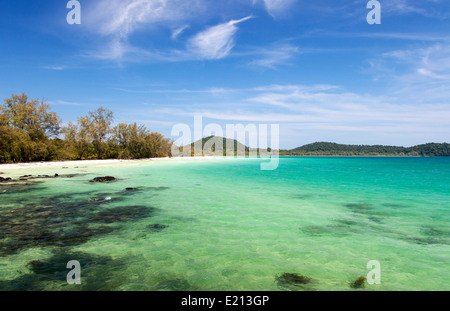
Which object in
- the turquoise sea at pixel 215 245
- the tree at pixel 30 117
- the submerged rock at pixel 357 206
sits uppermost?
the tree at pixel 30 117

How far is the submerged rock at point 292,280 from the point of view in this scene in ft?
17.9

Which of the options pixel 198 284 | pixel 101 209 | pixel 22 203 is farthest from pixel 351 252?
pixel 22 203

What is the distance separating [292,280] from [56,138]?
214 ft

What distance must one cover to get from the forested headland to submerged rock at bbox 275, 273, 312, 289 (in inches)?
2186

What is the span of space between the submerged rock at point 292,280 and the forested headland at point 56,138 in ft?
182

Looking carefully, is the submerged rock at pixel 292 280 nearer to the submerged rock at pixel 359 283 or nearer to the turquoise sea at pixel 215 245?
the turquoise sea at pixel 215 245

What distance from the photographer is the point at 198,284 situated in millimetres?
5465

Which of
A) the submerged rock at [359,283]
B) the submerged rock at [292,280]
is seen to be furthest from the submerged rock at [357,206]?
the submerged rock at [292,280]

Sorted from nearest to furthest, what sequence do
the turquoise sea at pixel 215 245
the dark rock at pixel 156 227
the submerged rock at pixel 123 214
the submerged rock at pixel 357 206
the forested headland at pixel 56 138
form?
the turquoise sea at pixel 215 245 < the dark rock at pixel 156 227 < the submerged rock at pixel 123 214 < the submerged rock at pixel 357 206 < the forested headland at pixel 56 138

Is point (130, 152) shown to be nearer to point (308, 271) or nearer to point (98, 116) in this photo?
point (98, 116)

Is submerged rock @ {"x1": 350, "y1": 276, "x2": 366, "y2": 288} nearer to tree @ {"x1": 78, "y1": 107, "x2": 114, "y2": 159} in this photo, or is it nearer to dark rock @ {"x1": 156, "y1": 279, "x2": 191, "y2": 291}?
dark rock @ {"x1": 156, "y1": 279, "x2": 191, "y2": 291}

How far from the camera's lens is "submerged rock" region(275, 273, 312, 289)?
5449 mm

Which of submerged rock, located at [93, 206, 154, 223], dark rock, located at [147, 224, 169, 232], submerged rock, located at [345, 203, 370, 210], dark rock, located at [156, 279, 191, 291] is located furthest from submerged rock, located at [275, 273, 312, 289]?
submerged rock, located at [345, 203, 370, 210]
